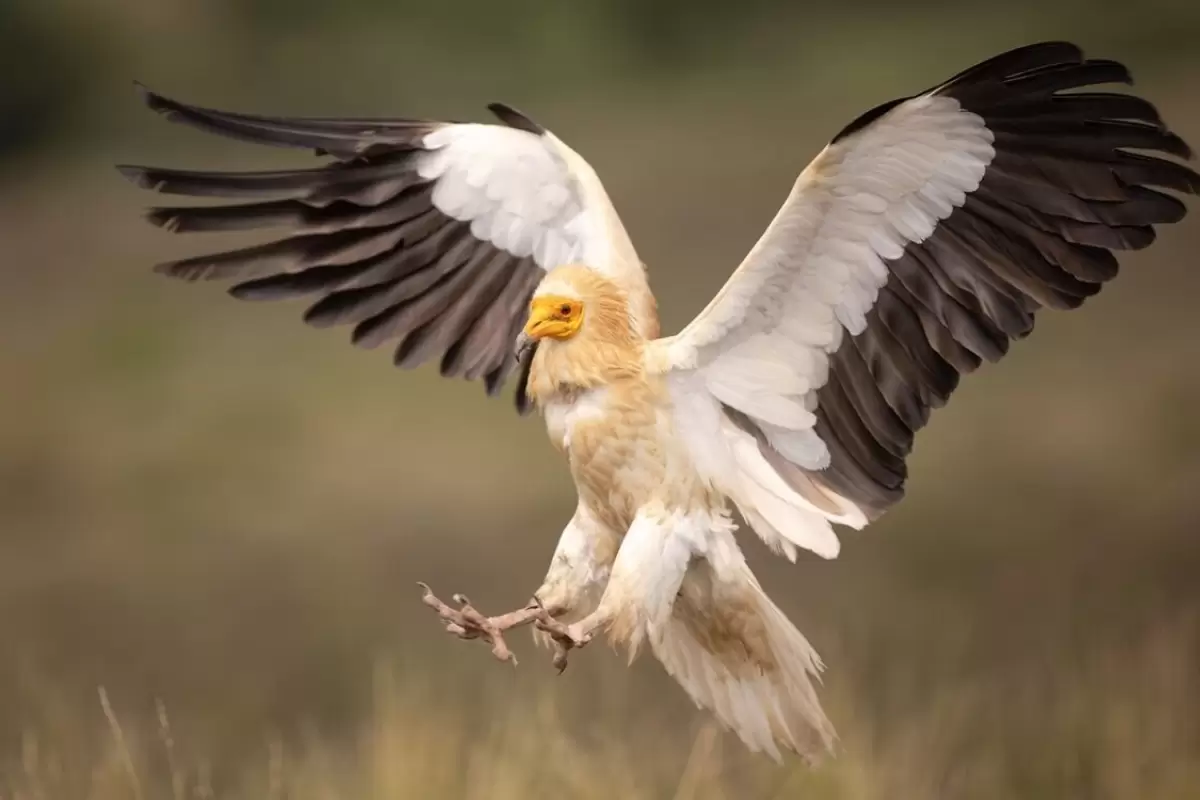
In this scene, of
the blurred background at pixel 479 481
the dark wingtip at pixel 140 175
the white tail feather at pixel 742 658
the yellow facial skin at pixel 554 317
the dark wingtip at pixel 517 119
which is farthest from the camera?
the blurred background at pixel 479 481

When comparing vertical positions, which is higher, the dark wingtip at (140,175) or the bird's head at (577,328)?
the dark wingtip at (140,175)

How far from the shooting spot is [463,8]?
13.0 feet

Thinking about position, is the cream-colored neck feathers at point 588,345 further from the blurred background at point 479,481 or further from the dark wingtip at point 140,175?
the blurred background at point 479,481

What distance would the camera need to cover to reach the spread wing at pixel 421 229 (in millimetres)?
2064

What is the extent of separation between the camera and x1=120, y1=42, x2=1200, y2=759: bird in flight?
77.4 inches

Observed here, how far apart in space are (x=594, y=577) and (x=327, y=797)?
818 mm

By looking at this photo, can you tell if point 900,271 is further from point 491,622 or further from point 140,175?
point 140,175

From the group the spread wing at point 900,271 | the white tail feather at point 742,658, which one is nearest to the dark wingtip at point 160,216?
the spread wing at point 900,271

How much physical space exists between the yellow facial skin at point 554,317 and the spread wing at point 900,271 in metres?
0.16

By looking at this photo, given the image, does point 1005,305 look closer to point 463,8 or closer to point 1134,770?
point 1134,770

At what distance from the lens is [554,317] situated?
202 cm

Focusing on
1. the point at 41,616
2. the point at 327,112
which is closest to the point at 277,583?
the point at 41,616

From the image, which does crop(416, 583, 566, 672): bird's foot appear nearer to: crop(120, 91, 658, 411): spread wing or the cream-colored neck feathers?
the cream-colored neck feathers

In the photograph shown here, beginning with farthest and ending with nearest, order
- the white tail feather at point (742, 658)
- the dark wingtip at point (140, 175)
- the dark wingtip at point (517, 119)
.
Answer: the dark wingtip at point (517, 119), the white tail feather at point (742, 658), the dark wingtip at point (140, 175)
